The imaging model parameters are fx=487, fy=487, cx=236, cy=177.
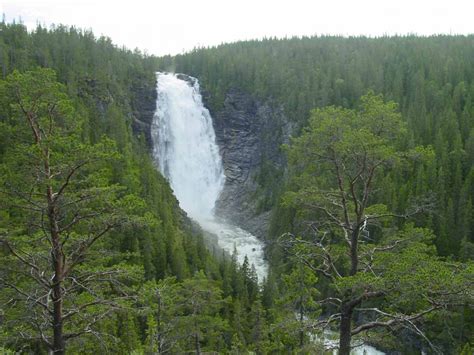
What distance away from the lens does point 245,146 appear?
100062mm

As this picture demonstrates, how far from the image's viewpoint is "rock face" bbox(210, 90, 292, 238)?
294ft

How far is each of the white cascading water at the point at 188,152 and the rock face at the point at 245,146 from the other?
191cm

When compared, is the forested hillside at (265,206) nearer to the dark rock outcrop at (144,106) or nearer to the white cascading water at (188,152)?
the dark rock outcrop at (144,106)

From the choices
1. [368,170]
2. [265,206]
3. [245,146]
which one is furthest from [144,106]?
[368,170]

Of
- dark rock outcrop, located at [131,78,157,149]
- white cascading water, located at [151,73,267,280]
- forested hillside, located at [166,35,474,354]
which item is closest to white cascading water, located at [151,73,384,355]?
white cascading water, located at [151,73,267,280]

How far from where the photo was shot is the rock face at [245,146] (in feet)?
294

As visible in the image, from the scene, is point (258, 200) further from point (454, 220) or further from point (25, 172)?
point (25, 172)

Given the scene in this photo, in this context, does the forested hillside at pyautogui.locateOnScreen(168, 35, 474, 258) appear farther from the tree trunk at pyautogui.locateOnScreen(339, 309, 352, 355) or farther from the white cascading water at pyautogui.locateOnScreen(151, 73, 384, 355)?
the tree trunk at pyautogui.locateOnScreen(339, 309, 352, 355)

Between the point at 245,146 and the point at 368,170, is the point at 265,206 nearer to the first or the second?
the point at 245,146

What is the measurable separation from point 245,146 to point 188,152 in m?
12.6

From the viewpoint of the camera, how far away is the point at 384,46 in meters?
130


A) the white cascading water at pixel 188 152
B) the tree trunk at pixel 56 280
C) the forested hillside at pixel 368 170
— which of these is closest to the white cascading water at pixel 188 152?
the white cascading water at pixel 188 152

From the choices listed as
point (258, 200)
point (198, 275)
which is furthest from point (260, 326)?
point (258, 200)

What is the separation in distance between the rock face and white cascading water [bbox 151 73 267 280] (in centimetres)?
191
